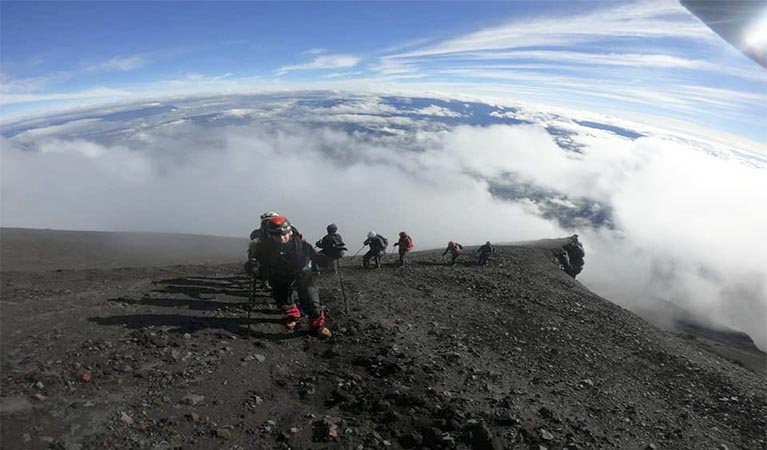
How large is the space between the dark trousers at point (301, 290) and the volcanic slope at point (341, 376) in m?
0.63

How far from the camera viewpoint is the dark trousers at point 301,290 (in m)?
9.76

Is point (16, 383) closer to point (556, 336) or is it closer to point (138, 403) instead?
point (138, 403)

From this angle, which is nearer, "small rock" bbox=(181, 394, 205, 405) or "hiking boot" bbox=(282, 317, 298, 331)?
"small rock" bbox=(181, 394, 205, 405)

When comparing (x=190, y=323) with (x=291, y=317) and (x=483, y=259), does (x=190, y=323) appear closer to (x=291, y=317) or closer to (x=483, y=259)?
(x=291, y=317)

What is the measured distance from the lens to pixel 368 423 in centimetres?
648

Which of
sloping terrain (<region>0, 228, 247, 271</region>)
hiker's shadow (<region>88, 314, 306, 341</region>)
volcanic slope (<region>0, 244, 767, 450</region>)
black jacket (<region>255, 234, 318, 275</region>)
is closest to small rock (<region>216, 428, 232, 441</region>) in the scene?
volcanic slope (<region>0, 244, 767, 450</region>)

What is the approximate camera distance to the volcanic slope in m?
5.93

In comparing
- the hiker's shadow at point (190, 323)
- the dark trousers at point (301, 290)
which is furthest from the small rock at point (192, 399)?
the dark trousers at point (301, 290)

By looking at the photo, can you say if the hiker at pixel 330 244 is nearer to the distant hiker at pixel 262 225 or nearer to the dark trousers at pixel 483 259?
the distant hiker at pixel 262 225

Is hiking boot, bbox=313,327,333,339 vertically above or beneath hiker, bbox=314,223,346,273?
beneath

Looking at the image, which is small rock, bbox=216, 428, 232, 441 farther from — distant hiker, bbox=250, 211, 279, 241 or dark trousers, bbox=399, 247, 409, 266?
dark trousers, bbox=399, 247, 409, 266

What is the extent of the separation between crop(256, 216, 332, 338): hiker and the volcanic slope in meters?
0.46

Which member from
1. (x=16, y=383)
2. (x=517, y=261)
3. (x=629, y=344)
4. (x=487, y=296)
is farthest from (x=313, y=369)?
(x=517, y=261)

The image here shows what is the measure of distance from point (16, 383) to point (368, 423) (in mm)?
5183
